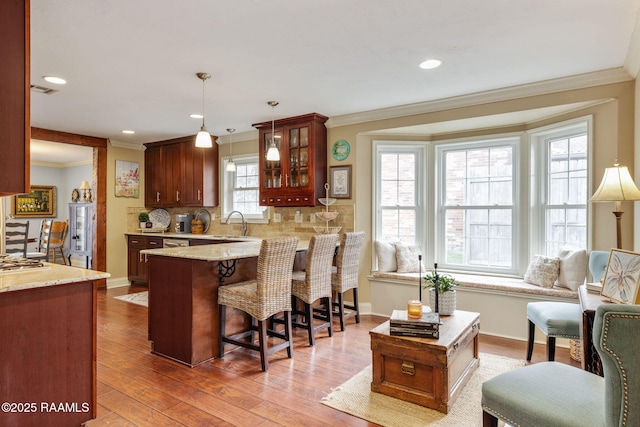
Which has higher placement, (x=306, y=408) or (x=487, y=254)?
(x=487, y=254)

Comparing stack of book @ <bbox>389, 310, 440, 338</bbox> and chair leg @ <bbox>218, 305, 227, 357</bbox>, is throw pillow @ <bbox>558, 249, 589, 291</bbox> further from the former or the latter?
chair leg @ <bbox>218, 305, 227, 357</bbox>

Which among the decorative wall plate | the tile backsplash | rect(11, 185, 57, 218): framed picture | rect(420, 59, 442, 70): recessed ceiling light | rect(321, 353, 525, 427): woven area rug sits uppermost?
rect(420, 59, 442, 70): recessed ceiling light

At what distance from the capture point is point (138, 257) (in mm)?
5988

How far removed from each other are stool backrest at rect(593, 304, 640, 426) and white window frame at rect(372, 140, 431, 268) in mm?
3325

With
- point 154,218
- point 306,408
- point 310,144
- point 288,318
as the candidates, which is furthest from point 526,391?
point 154,218

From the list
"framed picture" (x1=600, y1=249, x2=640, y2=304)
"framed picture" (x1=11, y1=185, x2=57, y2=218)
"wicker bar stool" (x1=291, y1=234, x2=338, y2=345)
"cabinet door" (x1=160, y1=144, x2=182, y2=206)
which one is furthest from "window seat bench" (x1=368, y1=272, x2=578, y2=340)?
"framed picture" (x1=11, y1=185, x2=57, y2=218)

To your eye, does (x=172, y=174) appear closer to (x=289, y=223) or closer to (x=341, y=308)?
(x=289, y=223)

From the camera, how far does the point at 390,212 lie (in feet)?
15.2

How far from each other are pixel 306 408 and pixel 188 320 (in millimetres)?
1185

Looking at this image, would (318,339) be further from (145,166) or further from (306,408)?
(145,166)

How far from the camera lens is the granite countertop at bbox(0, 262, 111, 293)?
1.71m

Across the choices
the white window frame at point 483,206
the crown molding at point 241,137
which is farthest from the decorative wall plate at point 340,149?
the crown molding at point 241,137

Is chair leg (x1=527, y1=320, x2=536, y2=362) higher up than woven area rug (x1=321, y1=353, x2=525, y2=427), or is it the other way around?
chair leg (x1=527, y1=320, x2=536, y2=362)

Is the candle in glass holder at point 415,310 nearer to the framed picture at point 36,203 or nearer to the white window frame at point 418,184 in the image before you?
the white window frame at point 418,184
